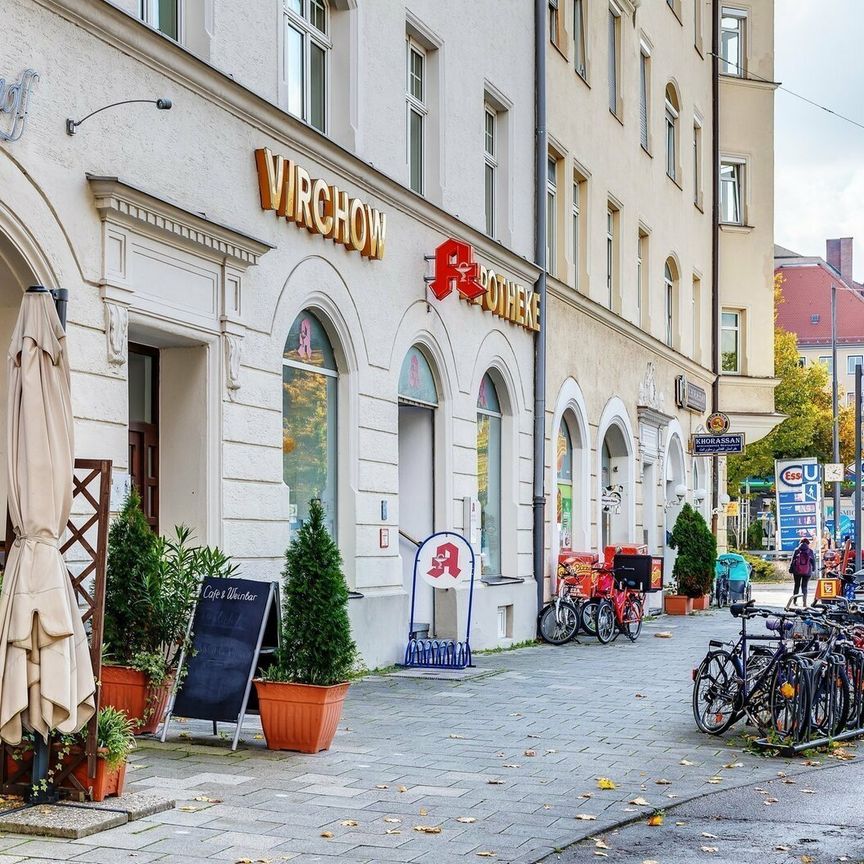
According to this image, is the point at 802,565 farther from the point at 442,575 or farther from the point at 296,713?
the point at 296,713

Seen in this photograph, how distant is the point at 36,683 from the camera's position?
702cm

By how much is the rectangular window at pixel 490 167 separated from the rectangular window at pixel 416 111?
2.22 meters

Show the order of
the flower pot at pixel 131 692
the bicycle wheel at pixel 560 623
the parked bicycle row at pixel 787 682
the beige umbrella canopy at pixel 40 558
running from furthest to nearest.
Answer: the bicycle wheel at pixel 560 623 < the parked bicycle row at pixel 787 682 < the flower pot at pixel 131 692 < the beige umbrella canopy at pixel 40 558

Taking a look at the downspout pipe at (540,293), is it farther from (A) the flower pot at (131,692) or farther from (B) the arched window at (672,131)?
(A) the flower pot at (131,692)

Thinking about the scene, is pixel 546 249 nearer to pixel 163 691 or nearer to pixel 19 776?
pixel 163 691

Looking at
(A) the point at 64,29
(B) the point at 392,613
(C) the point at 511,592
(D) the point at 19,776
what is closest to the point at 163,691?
(D) the point at 19,776

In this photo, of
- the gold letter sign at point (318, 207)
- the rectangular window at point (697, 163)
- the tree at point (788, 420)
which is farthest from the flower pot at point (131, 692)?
the tree at point (788, 420)

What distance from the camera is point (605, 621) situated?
63.1 feet

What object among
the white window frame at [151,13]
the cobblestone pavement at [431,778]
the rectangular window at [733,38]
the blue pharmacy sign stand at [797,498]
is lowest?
the cobblestone pavement at [431,778]

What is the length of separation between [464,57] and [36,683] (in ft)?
40.1

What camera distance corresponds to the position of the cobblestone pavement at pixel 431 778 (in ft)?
22.2

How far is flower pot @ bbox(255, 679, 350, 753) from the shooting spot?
925 cm

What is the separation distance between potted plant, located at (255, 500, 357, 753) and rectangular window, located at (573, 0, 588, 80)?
15.0m

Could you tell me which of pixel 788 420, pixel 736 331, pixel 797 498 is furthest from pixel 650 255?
pixel 788 420
